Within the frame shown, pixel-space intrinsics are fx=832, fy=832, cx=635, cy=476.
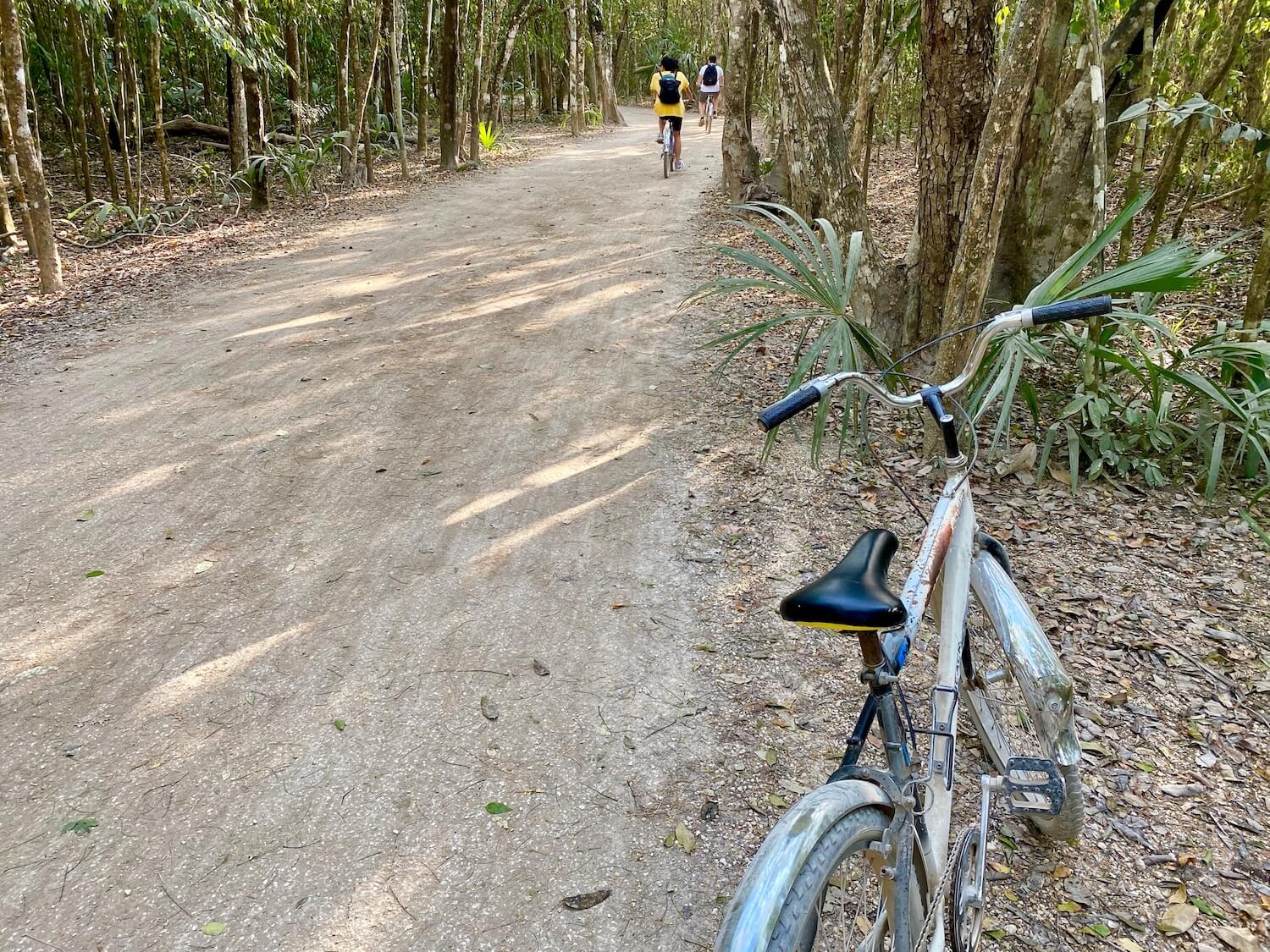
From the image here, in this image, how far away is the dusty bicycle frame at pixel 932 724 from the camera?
150cm

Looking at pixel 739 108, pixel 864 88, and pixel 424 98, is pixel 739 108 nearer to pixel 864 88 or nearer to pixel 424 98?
pixel 864 88

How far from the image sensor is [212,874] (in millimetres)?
2572

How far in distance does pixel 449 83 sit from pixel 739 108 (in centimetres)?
524

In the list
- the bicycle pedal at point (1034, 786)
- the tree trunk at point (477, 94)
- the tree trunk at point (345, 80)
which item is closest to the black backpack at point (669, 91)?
the tree trunk at point (477, 94)

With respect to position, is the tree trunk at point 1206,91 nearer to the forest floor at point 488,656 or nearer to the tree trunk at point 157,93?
the forest floor at point 488,656

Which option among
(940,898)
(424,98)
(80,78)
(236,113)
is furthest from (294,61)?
(940,898)

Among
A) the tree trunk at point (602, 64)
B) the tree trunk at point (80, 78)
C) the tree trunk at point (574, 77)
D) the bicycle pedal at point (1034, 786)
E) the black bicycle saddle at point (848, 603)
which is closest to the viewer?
the black bicycle saddle at point (848, 603)

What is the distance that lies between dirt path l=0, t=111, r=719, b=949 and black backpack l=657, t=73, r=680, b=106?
9.12 meters

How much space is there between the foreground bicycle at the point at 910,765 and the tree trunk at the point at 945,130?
10.8ft

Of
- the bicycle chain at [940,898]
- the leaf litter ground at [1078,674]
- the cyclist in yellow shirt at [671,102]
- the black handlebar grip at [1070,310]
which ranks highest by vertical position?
the cyclist in yellow shirt at [671,102]

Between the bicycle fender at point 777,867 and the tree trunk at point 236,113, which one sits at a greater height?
the tree trunk at point 236,113

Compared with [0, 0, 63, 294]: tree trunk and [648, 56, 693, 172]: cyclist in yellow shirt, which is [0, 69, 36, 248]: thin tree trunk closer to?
[0, 0, 63, 294]: tree trunk

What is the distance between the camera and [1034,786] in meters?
2.48

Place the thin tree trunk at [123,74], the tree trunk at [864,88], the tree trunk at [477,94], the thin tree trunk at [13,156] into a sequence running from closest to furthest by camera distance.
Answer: the thin tree trunk at [13,156]
the tree trunk at [864,88]
the thin tree trunk at [123,74]
the tree trunk at [477,94]
